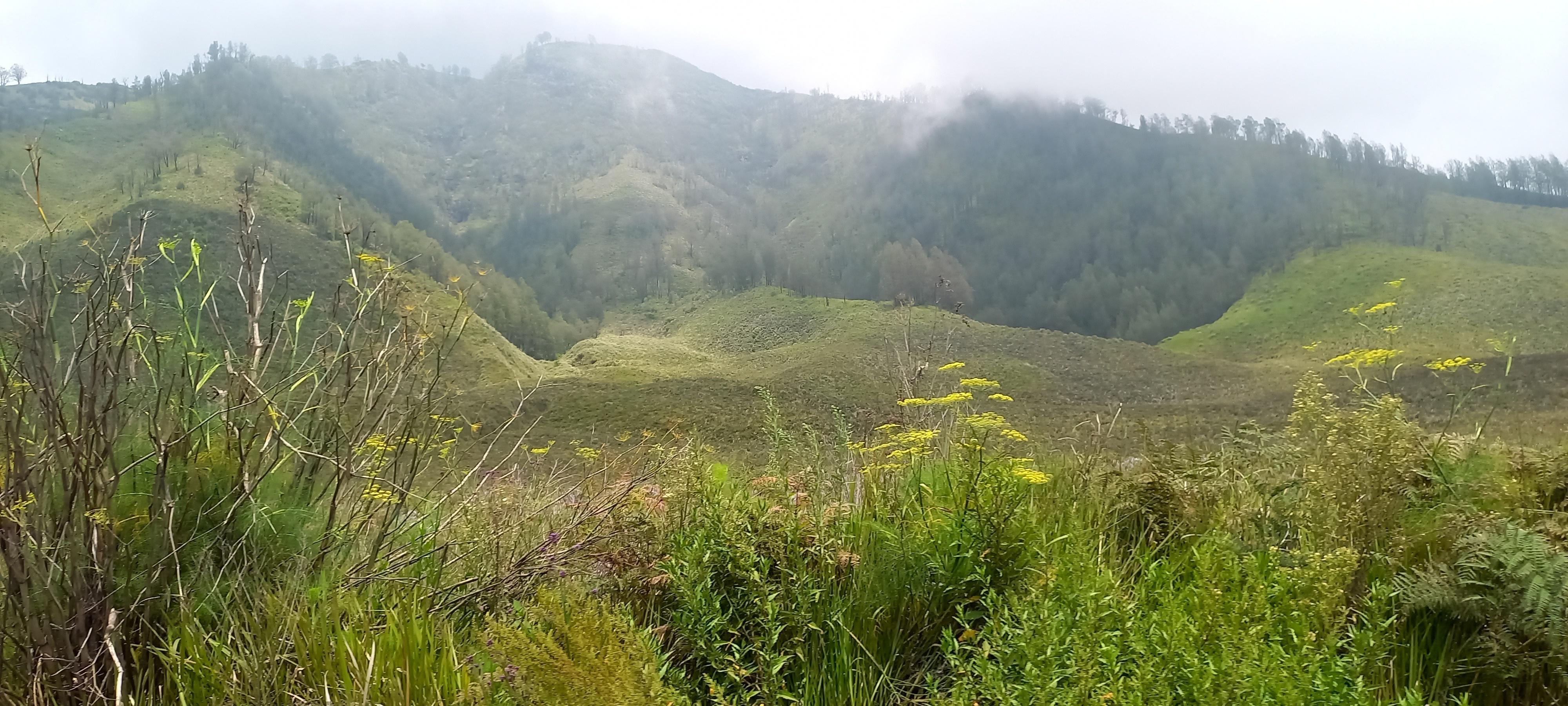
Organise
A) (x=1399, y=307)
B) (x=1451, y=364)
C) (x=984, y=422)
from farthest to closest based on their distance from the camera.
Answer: (x=1399, y=307), (x=1451, y=364), (x=984, y=422)

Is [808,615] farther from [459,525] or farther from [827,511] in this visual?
[459,525]

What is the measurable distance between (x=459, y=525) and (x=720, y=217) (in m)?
172

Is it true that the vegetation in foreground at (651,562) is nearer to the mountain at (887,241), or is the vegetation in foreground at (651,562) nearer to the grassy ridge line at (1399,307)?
the mountain at (887,241)

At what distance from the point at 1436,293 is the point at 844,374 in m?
67.7

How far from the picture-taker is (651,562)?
2734mm

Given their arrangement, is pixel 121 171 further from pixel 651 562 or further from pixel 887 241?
pixel 651 562

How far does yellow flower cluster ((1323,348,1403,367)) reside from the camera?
4297 mm

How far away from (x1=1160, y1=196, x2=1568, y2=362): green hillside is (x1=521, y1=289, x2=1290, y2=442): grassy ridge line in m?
18.1

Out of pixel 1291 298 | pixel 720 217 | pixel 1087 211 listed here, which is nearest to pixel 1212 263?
pixel 1291 298

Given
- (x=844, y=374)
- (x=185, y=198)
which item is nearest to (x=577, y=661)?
(x=844, y=374)

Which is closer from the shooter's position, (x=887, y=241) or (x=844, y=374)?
(x=844, y=374)

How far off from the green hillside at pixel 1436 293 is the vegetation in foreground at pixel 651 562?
209 feet

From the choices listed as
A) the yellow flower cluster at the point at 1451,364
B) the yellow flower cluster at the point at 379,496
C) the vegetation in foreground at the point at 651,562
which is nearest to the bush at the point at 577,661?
the vegetation in foreground at the point at 651,562

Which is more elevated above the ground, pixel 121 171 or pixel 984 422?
pixel 121 171
